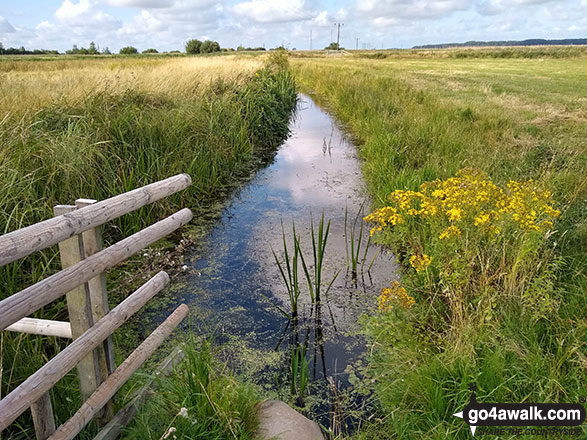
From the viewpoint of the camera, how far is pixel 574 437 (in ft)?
6.71

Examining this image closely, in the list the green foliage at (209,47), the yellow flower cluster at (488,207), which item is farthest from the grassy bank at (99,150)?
the green foliage at (209,47)

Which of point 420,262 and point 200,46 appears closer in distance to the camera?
point 420,262

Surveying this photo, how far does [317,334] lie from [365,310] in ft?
1.85

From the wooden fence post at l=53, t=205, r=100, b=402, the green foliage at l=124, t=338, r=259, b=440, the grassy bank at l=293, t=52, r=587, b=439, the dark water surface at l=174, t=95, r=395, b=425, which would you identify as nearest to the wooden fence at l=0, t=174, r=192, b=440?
the wooden fence post at l=53, t=205, r=100, b=402

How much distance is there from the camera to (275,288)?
14.3 feet

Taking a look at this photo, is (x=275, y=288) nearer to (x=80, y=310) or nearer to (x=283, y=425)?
(x=283, y=425)

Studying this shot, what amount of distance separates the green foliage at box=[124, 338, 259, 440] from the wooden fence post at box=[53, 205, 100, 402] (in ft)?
1.04

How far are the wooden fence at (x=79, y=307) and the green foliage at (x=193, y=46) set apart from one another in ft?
226

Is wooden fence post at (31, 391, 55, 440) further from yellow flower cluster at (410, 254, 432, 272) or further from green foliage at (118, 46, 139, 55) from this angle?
green foliage at (118, 46, 139, 55)

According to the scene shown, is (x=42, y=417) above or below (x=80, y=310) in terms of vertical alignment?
below

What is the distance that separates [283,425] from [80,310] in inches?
49.0

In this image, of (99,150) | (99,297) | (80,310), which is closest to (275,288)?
(99,297)

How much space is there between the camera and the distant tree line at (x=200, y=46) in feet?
213

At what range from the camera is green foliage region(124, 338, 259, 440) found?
7.09ft
